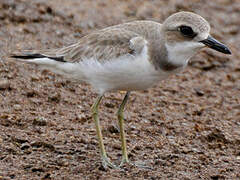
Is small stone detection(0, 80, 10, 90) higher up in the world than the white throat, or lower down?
higher up

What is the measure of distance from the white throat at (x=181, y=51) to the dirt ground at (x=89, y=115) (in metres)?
1.22

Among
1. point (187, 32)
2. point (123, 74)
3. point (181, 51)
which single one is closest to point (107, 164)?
point (123, 74)

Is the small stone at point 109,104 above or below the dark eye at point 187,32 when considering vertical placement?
above

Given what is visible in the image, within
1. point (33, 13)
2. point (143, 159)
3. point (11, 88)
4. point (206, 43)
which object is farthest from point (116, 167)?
point (33, 13)

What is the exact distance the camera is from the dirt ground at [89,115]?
17.1 ft

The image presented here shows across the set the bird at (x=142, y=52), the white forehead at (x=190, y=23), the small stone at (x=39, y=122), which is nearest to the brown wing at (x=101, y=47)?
the bird at (x=142, y=52)

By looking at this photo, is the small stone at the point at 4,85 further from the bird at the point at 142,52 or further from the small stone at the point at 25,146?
the bird at the point at 142,52

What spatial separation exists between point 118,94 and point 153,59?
227cm

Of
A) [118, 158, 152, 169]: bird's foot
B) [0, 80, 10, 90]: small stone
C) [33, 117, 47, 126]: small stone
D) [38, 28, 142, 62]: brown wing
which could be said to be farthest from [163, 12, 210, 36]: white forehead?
[0, 80, 10, 90]: small stone

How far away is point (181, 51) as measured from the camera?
4758 mm

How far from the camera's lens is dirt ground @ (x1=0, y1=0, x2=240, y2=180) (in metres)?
5.22

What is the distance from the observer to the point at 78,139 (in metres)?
5.69

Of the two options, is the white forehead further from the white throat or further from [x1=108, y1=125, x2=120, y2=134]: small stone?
[x1=108, y1=125, x2=120, y2=134]: small stone

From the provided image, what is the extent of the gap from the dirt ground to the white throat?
3.99ft
